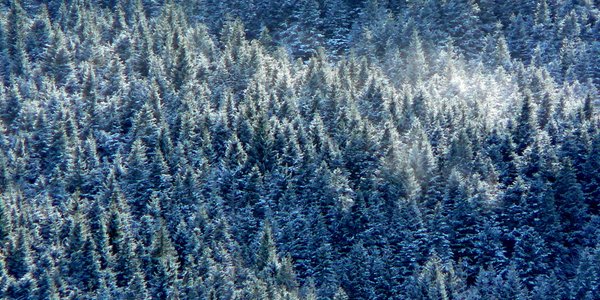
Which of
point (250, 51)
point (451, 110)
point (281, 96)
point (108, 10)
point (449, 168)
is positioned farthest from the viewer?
point (108, 10)

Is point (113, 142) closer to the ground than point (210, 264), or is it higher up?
higher up

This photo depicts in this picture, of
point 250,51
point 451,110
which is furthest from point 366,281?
point 250,51

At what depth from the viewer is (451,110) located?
68.3 metres

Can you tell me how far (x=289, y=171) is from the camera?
6284 centimetres

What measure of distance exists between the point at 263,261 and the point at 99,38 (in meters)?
43.4

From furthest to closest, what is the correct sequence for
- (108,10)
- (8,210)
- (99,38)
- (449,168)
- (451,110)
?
(108,10)
(99,38)
(451,110)
(449,168)
(8,210)

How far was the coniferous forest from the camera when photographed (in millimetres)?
53719

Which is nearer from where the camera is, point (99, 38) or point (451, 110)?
point (451, 110)

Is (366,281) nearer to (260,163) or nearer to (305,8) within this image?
(260,163)

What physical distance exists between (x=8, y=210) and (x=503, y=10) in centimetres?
6721

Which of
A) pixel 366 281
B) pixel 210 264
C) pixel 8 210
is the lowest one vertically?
pixel 366 281

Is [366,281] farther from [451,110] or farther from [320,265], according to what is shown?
[451,110]

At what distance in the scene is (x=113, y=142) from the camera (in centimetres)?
6975

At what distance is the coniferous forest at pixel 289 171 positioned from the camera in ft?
176
